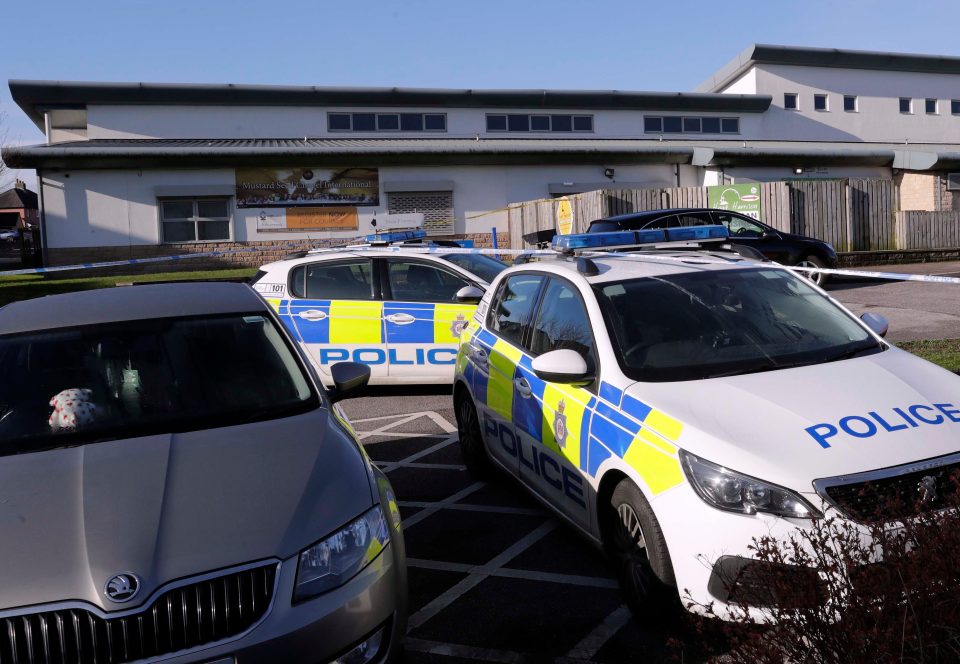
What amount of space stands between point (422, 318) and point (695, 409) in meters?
5.64

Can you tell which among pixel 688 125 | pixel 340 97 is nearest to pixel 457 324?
pixel 340 97

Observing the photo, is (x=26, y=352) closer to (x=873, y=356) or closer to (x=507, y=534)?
(x=507, y=534)

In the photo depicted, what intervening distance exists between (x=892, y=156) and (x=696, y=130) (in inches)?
347

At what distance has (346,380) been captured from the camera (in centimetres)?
452

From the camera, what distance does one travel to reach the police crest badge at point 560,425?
4.50 m

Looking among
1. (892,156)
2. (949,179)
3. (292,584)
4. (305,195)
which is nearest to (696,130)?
(892,156)

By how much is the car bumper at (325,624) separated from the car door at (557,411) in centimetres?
138

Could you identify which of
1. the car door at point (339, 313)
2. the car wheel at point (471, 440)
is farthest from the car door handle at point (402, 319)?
the car wheel at point (471, 440)

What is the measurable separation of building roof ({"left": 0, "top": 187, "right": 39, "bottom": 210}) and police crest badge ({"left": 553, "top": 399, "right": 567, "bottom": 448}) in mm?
77431

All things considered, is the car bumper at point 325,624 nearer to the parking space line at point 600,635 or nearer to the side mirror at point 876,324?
the parking space line at point 600,635

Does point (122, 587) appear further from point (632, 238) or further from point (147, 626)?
point (632, 238)

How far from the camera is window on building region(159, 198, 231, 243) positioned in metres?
26.5

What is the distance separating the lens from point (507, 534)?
5.17 meters

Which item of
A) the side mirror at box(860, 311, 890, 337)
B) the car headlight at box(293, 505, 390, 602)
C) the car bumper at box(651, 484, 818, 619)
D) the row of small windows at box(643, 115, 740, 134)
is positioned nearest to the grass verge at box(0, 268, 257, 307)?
the side mirror at box(860, 311, 890, 337)
